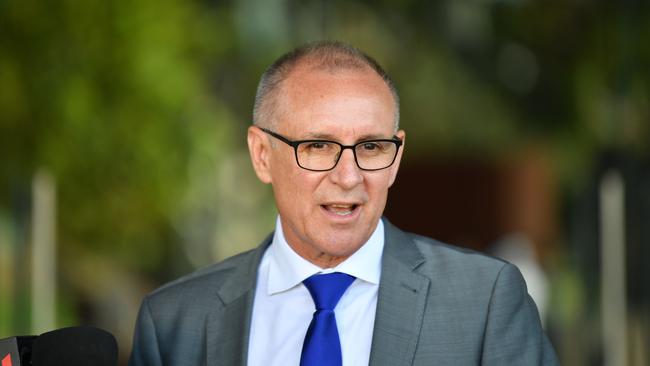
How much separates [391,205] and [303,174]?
200 inches

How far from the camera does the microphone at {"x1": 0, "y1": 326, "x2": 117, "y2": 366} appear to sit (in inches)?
80.0

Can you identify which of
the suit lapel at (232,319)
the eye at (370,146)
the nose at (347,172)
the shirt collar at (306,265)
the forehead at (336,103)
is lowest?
the suit lapel at (232,319)

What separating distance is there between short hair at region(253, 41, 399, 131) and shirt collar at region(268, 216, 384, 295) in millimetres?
248

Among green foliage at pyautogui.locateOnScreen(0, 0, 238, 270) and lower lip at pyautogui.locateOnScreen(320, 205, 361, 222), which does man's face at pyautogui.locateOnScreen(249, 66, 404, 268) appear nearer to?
lower lip at pyautogui.locateOnScreen(320, 205, 361, 222)

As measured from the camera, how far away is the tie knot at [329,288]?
7.78 feet

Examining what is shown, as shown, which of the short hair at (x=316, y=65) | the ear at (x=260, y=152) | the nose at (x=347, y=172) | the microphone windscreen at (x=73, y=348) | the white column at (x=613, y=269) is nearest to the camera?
the microphone windscreen at (x=73, y=348)

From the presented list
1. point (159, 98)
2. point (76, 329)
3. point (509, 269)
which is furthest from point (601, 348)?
point (76, 329)

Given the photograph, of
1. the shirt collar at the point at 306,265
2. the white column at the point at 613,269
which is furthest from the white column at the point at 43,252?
the shirt collar at the point at 306,265

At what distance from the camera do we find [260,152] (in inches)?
96.7

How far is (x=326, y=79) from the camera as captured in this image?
2.28 metres

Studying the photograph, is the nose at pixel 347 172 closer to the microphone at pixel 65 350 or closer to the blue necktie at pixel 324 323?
the blue necktie at pixel 324 323

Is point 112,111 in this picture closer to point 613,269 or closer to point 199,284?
point 613,269

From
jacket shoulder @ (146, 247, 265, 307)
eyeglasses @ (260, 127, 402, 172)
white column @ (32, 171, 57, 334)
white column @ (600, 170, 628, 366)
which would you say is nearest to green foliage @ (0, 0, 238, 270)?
white column @ (32, 171, 57, 334)

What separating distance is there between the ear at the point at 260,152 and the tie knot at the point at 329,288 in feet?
0.74
